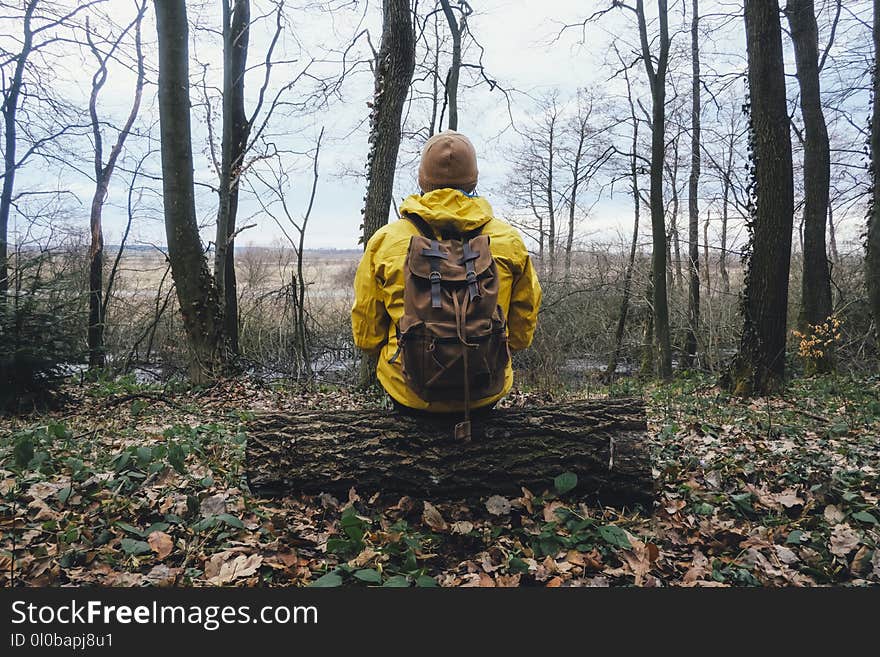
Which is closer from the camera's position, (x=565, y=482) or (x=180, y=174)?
(x=565, y=482)

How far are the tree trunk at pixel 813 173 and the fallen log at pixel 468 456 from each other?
960 cm

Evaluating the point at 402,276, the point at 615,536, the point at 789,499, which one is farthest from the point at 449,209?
the point at 789,499

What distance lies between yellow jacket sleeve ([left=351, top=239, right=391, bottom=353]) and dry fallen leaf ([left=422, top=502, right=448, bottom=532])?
40.1 inches

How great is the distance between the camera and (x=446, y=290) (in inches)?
122

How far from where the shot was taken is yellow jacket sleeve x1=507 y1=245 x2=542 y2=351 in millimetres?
3541

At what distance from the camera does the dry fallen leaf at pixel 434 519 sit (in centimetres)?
322

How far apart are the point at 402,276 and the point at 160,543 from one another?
1.81 m

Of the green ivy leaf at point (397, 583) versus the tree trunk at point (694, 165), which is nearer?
the green ivy leaf at point (397, 583)

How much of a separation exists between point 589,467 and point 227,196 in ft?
31.7

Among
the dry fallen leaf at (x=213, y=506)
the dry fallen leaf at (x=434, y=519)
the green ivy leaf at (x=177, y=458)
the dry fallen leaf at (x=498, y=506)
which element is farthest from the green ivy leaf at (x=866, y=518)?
the green ivy leaf at (x=177, y=458)

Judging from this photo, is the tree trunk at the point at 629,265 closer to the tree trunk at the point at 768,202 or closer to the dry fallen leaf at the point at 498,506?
the tree trunk at the point at 768,202

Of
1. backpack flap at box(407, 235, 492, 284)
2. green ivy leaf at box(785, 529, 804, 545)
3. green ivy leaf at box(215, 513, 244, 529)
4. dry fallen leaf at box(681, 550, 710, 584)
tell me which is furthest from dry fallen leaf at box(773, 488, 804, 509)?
green ivy leaf at box(215, 513, 244, 529)

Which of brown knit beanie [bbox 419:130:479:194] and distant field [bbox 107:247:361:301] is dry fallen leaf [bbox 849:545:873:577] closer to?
brown knit beanie [bbox 419:130:479:194]

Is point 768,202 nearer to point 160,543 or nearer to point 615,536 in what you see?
point 615,536
